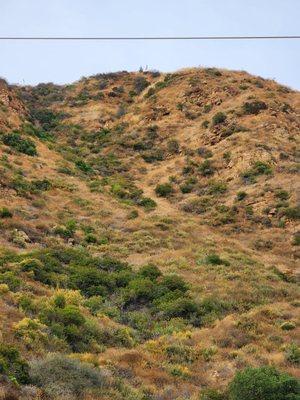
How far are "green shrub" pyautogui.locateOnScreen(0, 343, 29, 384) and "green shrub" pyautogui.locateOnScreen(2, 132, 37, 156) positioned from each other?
118 feet

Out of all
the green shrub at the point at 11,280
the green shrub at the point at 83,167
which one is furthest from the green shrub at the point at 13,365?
the green shrub at the point at 83,167

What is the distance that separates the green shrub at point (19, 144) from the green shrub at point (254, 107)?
23600 mm

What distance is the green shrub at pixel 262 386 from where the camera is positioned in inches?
467

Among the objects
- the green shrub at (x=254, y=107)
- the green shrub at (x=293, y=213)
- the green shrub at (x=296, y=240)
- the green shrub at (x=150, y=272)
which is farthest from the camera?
the green shrub at (x=254, y=107)

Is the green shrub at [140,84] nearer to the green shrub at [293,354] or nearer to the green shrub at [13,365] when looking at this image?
the green shrub at [293,354]

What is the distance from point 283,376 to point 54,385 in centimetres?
566

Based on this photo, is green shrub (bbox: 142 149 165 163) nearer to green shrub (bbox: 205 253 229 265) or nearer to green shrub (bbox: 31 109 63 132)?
green shrub (bbox: 31 109 63 132)

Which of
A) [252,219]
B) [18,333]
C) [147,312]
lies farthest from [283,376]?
[252,219]

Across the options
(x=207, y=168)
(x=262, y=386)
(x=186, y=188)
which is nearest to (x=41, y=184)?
(x=186, y=188)

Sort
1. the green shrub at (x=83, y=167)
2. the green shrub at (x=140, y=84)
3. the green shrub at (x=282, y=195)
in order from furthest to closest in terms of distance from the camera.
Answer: the green shrub at (x=140, y=84) < the green shrub at (x=83, y=167) < the green shrub at (x=282, y=195)

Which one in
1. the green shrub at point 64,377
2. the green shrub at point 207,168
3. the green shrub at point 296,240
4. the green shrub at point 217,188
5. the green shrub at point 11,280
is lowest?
the green shrub at point 296,240

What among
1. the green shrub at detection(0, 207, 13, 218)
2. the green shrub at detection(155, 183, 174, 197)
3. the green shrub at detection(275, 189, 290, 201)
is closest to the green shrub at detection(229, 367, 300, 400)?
the green shrub at detection(0, 207, 13, 218)

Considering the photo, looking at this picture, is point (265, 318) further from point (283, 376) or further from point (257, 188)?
point (257, 188)

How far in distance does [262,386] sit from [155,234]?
20203mm
